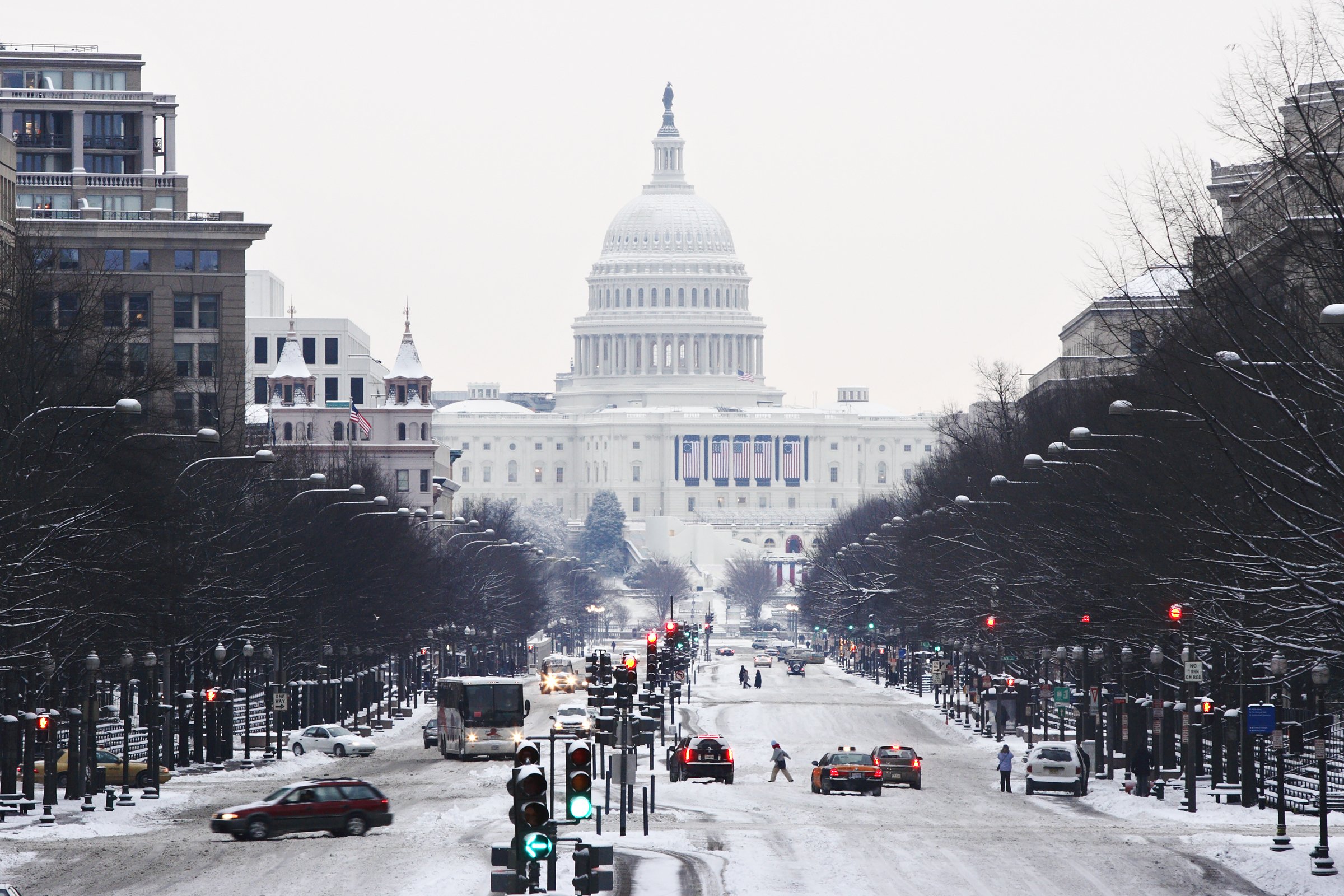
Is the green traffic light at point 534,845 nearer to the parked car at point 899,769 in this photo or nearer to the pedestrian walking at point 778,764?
the parked car at point 899,769

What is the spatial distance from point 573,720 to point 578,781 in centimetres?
5691

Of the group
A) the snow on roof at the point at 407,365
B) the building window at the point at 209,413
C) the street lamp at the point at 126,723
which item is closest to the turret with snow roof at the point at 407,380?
the snow on roof at the point at 407,365

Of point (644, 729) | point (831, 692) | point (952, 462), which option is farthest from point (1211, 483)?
point (831, 692)

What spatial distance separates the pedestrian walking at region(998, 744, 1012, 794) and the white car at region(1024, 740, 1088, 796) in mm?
458

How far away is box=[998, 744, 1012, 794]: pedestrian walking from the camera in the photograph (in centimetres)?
6234

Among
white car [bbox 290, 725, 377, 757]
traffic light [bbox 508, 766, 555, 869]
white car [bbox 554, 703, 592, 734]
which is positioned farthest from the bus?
traffic light [bbox 508, 766, 555, 869]

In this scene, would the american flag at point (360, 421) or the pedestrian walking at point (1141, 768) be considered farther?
the american flag at point (360, 421)

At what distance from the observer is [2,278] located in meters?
55.6

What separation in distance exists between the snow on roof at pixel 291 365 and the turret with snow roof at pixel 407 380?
8.92 m

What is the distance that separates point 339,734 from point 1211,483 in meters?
34.7

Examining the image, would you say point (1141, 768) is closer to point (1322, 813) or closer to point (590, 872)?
point (1322, 813)

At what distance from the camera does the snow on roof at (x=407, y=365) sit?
185500mm

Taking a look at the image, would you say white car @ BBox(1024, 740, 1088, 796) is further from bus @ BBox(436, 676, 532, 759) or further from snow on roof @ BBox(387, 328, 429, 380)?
snow on roof @ BBox(387, 328, 429, 380)

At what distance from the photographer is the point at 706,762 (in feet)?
213
